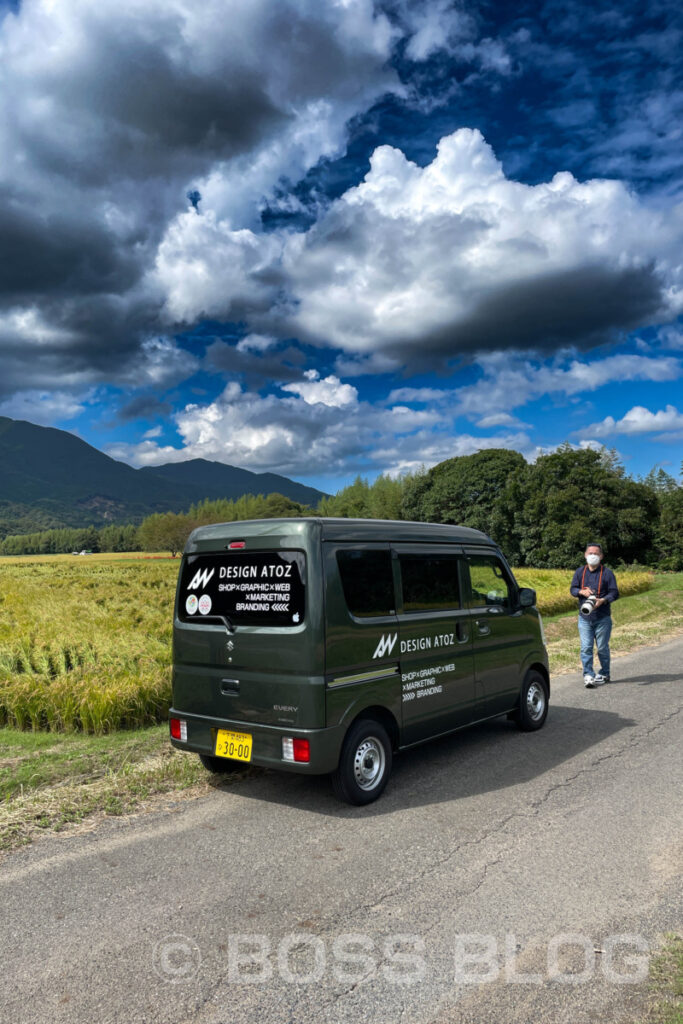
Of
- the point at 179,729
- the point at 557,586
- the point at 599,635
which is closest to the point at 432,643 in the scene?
the point at 179,729

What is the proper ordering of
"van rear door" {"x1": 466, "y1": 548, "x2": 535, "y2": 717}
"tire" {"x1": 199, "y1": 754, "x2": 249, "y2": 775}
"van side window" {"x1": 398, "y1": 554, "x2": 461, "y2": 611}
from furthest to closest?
1. "van rear door" {"x1": 466, "y1": 548, "x2": 535, "y2": 717}
2. "tire" {"x1": 199, "y1": 754, "x2": 249, "y2": 775}
3. "van side window" {"x1": 398, "y1": 554, "x2": 461, "y2": 611}

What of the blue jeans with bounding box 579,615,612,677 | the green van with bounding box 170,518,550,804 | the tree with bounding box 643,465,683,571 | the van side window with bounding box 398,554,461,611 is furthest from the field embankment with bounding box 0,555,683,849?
the tree with bounding box 643,465,683,571

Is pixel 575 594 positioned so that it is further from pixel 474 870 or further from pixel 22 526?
pixel 22 526

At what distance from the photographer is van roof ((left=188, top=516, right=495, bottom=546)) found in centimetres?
579

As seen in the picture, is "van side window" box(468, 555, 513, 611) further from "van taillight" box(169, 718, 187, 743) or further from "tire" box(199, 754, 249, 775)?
"van taillight" box(169, 718, 187, 743)

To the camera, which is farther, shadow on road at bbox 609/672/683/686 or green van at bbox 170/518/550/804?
shadow on road at bbox 609/672/683/686

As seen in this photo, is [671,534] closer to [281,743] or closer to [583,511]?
[583,511]

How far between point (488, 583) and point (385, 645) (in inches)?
86.1

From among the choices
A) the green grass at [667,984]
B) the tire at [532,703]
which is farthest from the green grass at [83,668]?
the green grass at [667,984]

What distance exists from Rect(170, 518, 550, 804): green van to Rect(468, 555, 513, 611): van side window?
25 cm

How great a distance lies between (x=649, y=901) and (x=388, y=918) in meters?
1.60

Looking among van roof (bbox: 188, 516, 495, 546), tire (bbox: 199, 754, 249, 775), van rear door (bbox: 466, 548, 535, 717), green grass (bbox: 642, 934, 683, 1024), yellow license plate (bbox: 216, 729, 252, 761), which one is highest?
van roof (bbox: 188, 516, 495, 546)

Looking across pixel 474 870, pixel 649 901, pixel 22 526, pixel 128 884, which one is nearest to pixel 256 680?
pixel 128 884

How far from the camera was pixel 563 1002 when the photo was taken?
3.21m
